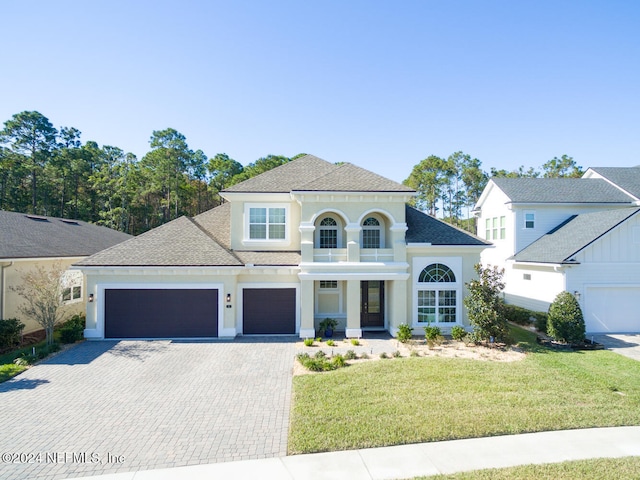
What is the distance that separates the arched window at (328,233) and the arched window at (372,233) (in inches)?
55.9

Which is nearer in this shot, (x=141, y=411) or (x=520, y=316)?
(x=141, y=411)

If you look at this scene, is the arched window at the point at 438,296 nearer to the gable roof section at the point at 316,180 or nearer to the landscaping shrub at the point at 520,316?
the landscaping shrub at the point at 520,316

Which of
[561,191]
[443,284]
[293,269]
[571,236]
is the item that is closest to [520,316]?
[571,236]

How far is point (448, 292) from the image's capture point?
16.3 m

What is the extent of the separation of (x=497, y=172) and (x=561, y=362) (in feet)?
164

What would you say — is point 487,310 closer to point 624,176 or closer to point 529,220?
point 529,220

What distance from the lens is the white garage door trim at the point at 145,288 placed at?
1516cm

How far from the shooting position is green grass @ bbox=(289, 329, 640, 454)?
7238 mm

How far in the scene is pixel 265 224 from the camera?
17266 mm

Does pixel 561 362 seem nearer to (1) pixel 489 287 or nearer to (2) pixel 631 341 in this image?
(1) pixel 489 287

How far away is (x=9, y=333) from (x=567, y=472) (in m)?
18.6

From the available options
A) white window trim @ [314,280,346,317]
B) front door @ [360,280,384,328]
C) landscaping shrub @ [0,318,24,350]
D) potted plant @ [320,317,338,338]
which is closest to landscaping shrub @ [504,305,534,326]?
front door @ [360,280,384,328]

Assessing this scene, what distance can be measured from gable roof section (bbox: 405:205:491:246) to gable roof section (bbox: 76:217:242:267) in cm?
854

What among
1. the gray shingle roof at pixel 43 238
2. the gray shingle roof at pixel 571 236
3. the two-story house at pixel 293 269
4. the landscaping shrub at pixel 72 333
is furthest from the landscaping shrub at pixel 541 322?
the gray shingle roof at pixel 43 238
